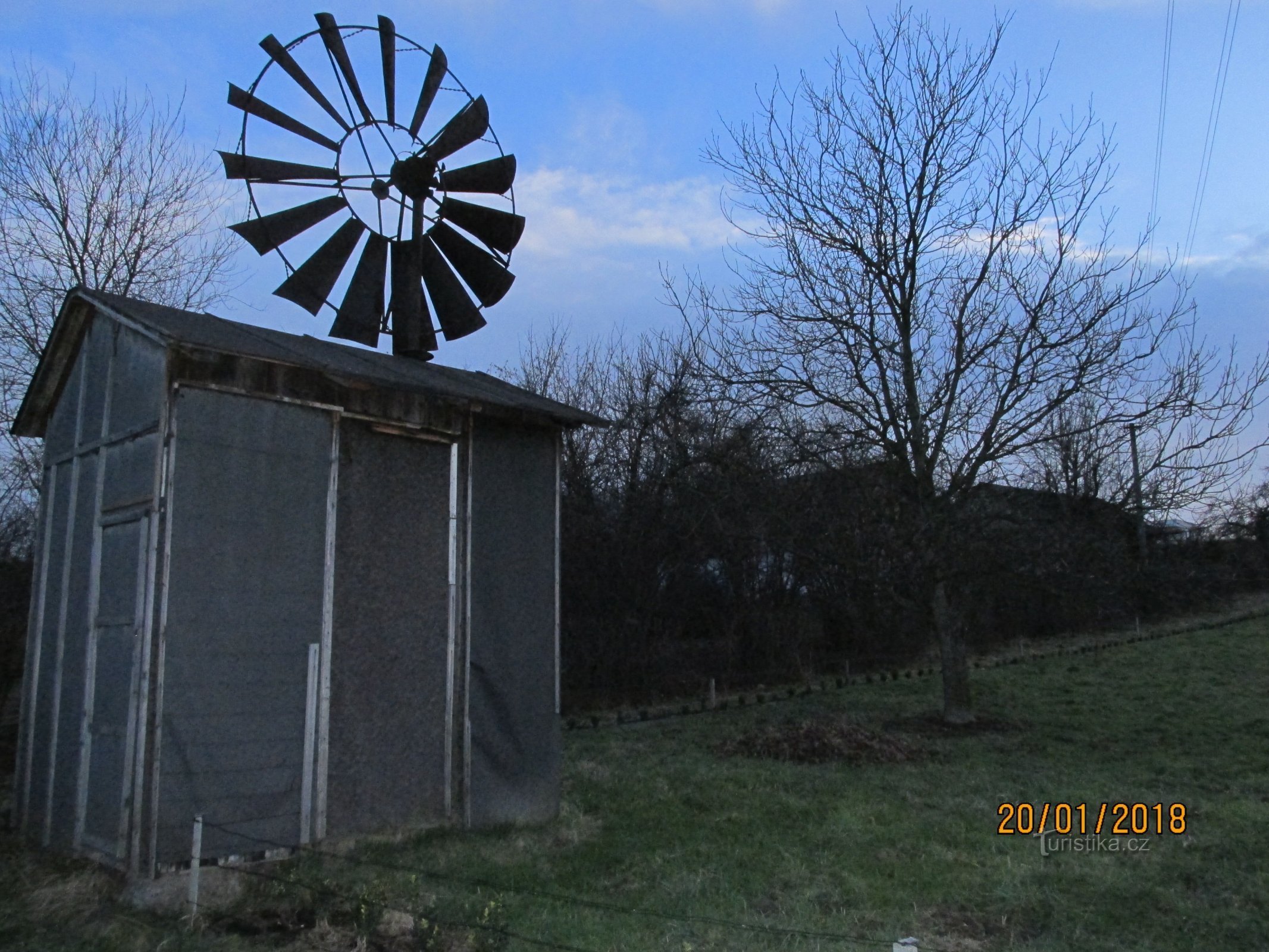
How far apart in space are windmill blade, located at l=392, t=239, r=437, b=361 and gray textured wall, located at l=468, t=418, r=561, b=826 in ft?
5.55

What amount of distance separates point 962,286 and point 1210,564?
19.2 feet

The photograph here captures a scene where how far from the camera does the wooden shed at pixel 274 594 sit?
6203 millimetres

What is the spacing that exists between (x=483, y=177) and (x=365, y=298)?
1658 millimetres

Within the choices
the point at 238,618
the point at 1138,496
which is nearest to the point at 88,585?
the point at 238,618

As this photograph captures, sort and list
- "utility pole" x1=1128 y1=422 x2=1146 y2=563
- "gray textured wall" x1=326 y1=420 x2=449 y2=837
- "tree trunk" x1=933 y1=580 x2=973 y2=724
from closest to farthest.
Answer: "gray textured wall" x1=326 y1=420 x2=449 y2=837 → "utility pole" x1=1128 y1=422 x2=1146 y2=563 → "tree trunk" x1=933 y1=580 x2=973 y2=724

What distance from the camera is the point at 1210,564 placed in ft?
46.2

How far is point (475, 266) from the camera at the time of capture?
9.30 meters

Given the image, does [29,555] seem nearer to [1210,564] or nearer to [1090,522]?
[1090,522]

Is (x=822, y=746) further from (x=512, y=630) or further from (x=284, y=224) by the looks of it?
(x=284, y=224)

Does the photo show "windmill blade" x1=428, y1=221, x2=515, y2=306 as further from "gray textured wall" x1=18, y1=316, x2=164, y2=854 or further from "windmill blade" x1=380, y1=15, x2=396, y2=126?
"gray textured wall" x1=18, y1=316, x2=164, y2=854

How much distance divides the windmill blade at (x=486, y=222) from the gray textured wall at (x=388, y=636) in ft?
8.72

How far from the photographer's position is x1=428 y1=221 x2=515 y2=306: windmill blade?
30.4 feet

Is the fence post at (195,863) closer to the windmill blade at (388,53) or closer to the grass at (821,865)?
the grass at (821,865)
